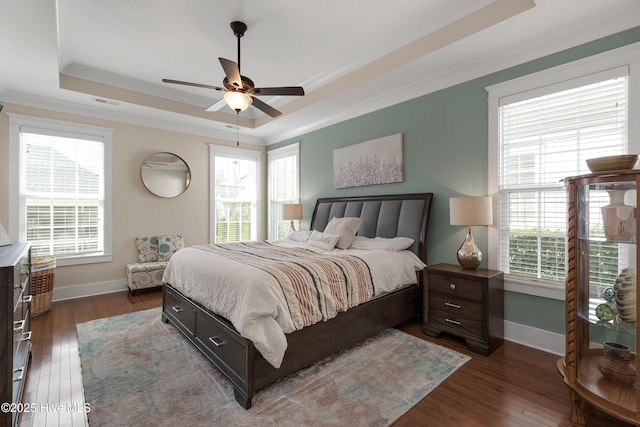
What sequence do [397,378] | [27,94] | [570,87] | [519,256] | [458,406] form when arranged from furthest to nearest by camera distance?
[27,94]
[519,256]
[570,87]
[397,378]
[458,406]

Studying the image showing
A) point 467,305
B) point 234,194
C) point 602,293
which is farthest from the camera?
point 234,194

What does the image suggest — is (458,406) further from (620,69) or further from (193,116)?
(193,116)

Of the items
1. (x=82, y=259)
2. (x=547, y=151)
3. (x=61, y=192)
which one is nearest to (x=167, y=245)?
(x=82, y=259)

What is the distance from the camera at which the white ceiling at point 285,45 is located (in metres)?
2.41

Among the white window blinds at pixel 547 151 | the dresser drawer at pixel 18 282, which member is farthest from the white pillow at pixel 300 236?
the dresser drawer at pixel 18 282

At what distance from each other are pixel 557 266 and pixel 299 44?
130 inches

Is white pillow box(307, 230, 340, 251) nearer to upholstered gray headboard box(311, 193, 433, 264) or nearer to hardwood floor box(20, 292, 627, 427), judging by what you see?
upholstered gray headboard box(311, 193, 433, 264)

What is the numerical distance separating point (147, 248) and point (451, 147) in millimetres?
4639

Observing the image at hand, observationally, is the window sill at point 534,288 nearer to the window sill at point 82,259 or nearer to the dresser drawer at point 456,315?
the dresser drawer at point 456,315

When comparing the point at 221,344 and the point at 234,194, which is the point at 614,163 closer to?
the point at 221,344

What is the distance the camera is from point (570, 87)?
252 cm

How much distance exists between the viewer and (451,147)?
333 centimetres

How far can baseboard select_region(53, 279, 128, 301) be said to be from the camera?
13.4 ft

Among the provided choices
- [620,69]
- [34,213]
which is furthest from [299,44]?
[34,213]
